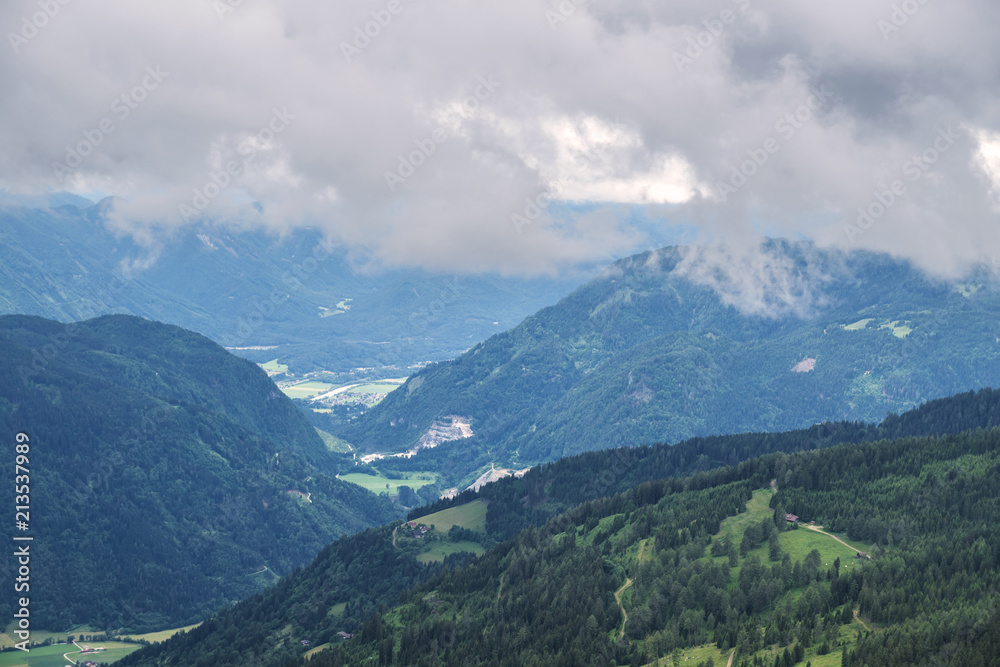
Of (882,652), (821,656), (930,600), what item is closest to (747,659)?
(821,656)

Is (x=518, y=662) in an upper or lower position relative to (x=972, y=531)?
lower

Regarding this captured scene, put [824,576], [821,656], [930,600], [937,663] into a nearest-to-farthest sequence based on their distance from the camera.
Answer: [937,663] → [821,656] → [930,600] → [824,576]

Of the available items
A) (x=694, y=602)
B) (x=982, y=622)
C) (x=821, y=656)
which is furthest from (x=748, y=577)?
(x=982, y=622)

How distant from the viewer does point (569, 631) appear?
654 feet

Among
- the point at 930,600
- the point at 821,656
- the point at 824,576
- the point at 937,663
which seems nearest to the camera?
the point at 937,663

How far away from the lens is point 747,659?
156125 mm

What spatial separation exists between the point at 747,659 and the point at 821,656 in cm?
1198

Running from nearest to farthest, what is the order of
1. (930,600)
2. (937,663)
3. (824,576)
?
(937,663) < (930,600) < (824,576)

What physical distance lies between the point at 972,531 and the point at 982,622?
56808 millimetres

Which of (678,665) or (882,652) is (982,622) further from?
(678,665)

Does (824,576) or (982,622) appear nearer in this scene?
(982,622)

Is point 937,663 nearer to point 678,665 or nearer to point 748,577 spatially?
point 678,665

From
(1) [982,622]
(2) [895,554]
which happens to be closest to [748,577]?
(2) [895,554]

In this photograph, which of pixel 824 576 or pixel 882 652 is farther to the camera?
pixel 824 576
